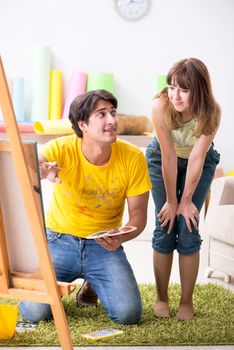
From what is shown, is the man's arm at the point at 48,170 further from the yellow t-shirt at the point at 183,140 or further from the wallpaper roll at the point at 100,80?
the wallpaper roll at the point at 100,80

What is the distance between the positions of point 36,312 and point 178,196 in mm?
784

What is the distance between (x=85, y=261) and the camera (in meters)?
3.22

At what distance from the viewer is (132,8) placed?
609 centimetres

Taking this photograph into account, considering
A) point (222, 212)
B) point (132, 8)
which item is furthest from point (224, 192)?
point (132, 8)

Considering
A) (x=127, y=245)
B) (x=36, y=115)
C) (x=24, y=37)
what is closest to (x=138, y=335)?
(x=127, y=245)

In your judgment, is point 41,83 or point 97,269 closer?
point 97,269

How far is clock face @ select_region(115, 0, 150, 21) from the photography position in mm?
6070

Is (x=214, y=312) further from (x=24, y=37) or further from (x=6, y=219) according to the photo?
(x=24, y=37)

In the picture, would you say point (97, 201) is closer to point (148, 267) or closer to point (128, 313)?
point (128, 313)

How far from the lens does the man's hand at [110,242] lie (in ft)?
10.1

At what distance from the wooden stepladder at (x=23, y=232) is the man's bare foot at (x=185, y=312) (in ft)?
3.27

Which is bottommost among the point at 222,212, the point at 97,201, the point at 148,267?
the point at 148,267

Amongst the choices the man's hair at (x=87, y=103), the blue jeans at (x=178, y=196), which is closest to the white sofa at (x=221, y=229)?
the blue jeans at (x=178, y=196)

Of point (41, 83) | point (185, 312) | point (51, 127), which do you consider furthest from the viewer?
point (41, 83)
